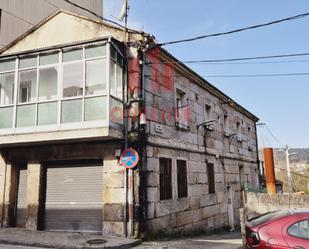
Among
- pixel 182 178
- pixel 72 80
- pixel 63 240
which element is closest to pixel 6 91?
pixel 72 80

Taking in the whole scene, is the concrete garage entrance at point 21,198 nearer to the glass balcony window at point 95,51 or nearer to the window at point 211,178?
the glass balcony window at point 95,51

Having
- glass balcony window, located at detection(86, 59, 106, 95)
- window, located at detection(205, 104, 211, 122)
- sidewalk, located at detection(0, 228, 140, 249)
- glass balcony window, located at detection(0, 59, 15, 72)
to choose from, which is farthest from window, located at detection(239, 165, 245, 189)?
glass balcony window, located at detection(0, 59, 15, 72)

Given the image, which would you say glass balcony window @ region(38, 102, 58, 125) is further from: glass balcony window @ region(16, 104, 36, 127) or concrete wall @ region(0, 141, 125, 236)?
concrete wall @ region(0, 141, 125, 236)

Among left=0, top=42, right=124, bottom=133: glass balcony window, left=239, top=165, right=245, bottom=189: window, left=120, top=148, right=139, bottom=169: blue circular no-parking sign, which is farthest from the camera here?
left=239, top=165, right=245, bottom=189: window

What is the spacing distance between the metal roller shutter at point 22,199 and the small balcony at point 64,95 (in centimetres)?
170

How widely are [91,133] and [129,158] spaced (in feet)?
4.28

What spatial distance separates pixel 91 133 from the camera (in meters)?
8.93

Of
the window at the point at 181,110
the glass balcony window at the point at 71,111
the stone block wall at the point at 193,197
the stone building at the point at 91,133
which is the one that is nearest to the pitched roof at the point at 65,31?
the stone building at the point at 91,133

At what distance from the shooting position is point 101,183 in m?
9.98

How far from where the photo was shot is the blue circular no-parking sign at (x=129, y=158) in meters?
9.10

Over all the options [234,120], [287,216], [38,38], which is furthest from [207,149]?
[287,216]

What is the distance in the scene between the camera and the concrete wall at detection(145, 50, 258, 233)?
10.4m

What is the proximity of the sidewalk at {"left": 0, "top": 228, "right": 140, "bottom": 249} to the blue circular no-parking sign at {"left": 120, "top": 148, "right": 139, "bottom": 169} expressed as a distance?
2067mm

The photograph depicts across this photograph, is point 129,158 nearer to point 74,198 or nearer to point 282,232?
point 74,198
